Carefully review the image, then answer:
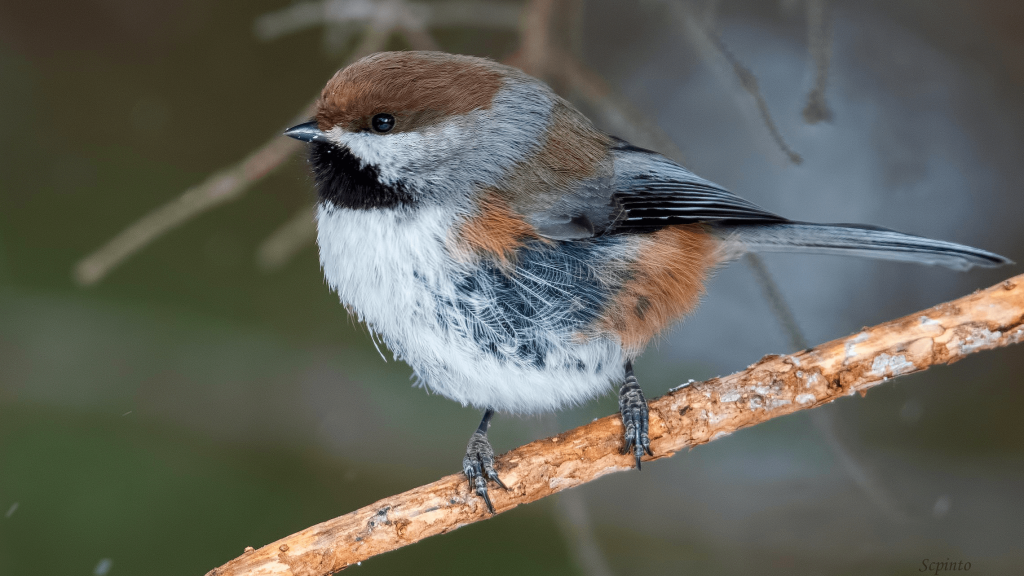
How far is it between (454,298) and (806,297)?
1884 mm

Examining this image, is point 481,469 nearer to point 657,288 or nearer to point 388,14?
point 657,288

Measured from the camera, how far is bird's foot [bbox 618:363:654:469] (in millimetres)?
1712

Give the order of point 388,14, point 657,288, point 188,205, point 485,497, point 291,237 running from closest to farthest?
point 485,497
point 657,288
point 188,205
point 388,14
point 291,237

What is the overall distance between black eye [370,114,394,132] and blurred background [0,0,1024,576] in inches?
34.5

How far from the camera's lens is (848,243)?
1.95 m

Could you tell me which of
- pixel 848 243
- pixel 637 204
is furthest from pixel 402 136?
pixel 848 243

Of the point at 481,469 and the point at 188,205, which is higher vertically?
the point at 188,205

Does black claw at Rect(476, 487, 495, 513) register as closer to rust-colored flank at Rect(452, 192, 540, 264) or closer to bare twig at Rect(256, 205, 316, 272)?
rust-colored flank at Rect(452, 192, 540, 264)

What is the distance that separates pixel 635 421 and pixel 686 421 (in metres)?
0.12

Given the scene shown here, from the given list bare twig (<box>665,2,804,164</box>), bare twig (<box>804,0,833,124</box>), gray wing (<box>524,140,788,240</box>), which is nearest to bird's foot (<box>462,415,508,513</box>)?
gray wing (<box>524,140,788,240</box>)

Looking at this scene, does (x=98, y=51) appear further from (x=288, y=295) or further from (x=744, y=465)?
(x=744, y=465)

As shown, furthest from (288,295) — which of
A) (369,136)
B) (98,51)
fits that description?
(369,136)

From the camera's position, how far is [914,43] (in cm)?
292

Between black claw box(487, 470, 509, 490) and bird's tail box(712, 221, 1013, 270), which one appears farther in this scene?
bird's tail box(712, 221, 1013, 270)
